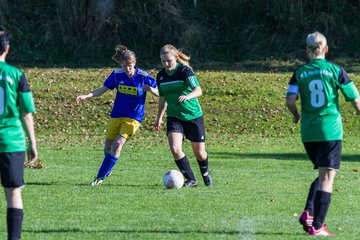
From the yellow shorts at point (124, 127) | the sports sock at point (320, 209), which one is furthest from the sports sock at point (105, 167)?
the sports sock at point (320, 209)

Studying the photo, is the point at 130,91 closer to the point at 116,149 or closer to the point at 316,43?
the point at 116,149

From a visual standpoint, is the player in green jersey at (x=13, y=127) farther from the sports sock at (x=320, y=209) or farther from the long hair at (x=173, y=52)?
the long hair at (x=173, y=52)

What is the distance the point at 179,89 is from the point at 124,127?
1.16m

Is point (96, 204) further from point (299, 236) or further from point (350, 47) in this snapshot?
point (350, 47)

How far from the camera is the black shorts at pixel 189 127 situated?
12.4 meters

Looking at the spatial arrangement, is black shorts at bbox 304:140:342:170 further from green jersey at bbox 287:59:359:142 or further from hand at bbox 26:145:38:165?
hand at bbox 26:145:38:165

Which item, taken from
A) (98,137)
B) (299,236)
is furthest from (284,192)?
(98,137)

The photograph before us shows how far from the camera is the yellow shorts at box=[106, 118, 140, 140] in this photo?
12.9 metres

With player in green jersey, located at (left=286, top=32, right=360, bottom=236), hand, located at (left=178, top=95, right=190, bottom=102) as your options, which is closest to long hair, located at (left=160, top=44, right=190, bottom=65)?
hand, located at (left=178, top=95, right=190, bottom=102)

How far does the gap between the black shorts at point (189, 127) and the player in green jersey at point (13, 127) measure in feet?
15.6

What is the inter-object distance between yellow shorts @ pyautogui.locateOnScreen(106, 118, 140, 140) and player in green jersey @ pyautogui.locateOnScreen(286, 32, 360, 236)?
176 inches

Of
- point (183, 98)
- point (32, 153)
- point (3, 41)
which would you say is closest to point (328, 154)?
point (32, 153)

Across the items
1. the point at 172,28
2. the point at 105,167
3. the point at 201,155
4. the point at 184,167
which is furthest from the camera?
the point at 172,28

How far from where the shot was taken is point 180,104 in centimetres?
1228
